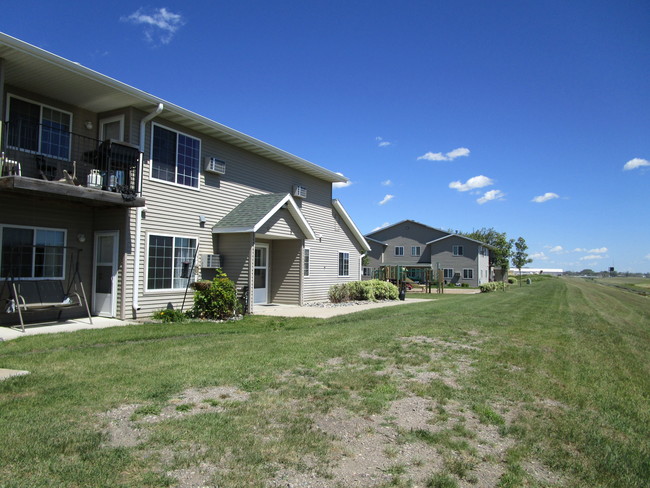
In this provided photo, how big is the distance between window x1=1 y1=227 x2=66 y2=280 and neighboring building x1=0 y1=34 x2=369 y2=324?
0.08ft

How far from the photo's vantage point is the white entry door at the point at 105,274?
459 inches

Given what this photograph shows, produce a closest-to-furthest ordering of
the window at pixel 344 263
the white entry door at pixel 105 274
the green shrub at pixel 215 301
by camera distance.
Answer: the white entry door at pixel 105 274 → the green shrub at pixel 215 301 → the window at pixel 344 263

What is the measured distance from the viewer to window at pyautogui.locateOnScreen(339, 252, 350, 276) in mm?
Answer: 21698

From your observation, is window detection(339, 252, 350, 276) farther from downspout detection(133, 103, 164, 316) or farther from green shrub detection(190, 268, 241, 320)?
downspout detection(133, 103, 164, 316)

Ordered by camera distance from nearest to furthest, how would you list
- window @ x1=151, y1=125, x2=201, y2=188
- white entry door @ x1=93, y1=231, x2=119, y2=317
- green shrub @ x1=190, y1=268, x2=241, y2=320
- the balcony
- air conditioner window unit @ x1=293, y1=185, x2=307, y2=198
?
1. the balcony
2. white entry door @ x1=93, y1=231, x2=119, y2=317
3. green shrub @ x1=190, y1=268, x2=241, y2=320
4. window @ x1=151, y1=125, x2=201, y2=188
5. air conditioner window unit @ x1=293, y1=185, x2=307, y2=198

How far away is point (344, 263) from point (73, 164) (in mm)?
13326

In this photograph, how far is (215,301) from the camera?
486 inches

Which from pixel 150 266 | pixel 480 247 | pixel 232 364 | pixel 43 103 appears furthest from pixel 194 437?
pixel 480 247

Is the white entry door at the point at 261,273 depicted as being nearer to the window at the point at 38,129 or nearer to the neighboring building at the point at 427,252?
the window at the point at 38,129

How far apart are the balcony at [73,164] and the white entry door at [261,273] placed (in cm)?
594

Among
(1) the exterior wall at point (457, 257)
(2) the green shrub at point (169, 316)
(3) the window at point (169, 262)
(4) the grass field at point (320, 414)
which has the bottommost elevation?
(4) the grass field at point (320, 414)

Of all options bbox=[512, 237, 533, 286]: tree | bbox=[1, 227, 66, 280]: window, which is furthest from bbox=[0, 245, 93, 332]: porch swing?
bbox=[512, 237, 533, 286]: tree

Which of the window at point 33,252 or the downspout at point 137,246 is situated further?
the downspout at point 137,246

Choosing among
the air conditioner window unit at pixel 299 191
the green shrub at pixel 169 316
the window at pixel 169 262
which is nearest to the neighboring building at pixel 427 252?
the air conditioner window unit at pixel 299 191
